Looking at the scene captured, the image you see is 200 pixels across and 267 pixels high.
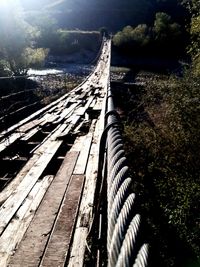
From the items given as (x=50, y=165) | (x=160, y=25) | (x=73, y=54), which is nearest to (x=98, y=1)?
(x=160, y=25)

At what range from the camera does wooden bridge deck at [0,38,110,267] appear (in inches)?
172

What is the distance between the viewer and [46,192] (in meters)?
6.17

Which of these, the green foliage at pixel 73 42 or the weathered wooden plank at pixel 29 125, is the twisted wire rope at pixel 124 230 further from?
the green foliage at pixel 73 42

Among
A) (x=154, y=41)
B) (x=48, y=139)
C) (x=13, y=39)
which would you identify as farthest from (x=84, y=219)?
(x=154, y=41)

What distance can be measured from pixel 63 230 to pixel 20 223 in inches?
23.2

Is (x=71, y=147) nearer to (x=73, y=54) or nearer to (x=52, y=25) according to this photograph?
(x=73, y=54)

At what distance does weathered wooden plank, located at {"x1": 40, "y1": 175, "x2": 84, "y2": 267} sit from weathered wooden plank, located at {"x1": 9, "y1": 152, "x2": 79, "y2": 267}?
73 mm

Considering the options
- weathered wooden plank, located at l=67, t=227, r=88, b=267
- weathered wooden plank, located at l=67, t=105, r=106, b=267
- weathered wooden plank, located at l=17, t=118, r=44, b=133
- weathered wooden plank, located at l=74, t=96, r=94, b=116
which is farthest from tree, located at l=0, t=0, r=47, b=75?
weathered wooden plank, located at l=67, t=227, r=88, b=267

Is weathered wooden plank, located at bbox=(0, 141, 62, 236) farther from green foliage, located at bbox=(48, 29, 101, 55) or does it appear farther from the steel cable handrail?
green foliage, located at bbox=(48, 29, 101, 55)

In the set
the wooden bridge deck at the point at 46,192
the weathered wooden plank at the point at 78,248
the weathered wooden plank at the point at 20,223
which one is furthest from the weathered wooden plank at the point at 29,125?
the weathered wooden plank at the point at 78,248

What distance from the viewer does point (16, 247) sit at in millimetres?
4410

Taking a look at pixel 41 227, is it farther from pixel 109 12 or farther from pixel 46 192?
pixel 109 12

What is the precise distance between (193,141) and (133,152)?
10.9 feet

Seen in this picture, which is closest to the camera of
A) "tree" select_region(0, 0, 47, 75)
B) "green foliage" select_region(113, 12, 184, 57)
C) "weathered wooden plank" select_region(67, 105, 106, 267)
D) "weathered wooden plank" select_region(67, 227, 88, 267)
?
"weathered wooden plank" select_region(67, 227, 88, 267)
